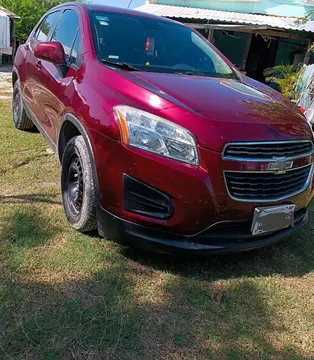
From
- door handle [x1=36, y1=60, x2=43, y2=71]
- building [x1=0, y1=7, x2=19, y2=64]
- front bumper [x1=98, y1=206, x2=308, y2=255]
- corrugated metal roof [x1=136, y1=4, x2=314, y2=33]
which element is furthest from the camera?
building [x1=0, y1=7, x2=19, y2=64]

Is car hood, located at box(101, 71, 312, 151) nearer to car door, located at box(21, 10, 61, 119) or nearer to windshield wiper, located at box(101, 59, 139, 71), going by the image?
windshield wiper, located at box(101, 59, 139, 71)

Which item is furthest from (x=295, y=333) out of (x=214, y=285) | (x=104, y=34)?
(x=104, y=34)

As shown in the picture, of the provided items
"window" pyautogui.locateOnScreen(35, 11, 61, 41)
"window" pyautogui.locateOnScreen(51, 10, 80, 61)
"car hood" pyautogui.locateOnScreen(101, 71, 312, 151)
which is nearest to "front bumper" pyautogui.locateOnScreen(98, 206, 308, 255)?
"car hood" pyautogui.locateOnScreen(101, 71, 312, 151)

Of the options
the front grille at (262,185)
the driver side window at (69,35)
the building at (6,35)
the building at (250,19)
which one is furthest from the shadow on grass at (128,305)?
the building at (6,35)

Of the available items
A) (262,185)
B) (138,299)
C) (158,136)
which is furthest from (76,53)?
(138,299)

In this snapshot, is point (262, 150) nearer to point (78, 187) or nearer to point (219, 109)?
point (219, 109)

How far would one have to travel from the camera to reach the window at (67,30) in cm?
323

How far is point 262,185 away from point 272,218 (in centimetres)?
25

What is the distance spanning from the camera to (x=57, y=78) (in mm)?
3166

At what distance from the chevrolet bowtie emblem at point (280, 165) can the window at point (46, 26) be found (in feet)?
9.93

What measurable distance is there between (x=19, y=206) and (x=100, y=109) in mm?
1297

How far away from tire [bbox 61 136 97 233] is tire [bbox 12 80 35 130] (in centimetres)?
232

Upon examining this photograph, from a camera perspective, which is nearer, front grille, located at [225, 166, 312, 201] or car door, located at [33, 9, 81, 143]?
front grille, located at [225, 166, 312, 201]

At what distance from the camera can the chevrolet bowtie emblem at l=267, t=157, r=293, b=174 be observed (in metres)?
2.29
